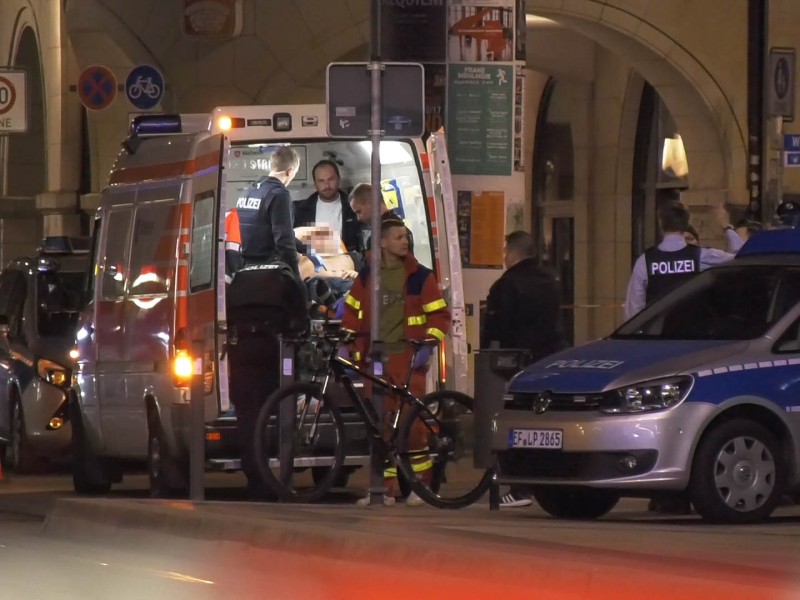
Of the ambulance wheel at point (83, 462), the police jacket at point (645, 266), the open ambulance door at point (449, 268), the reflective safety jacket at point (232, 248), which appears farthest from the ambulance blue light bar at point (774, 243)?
the ambulance wheel at point (83, 462)

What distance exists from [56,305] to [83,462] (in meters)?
2.78

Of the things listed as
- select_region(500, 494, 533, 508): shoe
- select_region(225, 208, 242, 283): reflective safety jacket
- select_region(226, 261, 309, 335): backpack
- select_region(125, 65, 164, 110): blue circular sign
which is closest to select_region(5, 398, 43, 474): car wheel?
select_region(225, 208, 242, 283): reflective safety jacket

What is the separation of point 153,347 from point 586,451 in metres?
3.20

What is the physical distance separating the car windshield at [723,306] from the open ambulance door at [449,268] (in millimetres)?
1373

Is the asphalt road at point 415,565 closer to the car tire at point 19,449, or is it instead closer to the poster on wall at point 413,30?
the car tire at point 19,449

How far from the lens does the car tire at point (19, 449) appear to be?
1489 cm

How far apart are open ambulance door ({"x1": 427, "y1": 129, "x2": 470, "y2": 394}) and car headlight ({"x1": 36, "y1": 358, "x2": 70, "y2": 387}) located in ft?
12.7

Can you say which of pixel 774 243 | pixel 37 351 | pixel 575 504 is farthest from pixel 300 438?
pixel 37 351

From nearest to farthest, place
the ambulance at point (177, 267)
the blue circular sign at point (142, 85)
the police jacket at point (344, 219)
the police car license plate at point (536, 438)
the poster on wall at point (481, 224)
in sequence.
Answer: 1. the police car license plate at point (536, 438)
2. the ambulance at point (177, 267)
3. the police jacket at point (344, 219)
4. the poster on wall at point (481, 224)
5. the blue circular sign at point (142, 85)

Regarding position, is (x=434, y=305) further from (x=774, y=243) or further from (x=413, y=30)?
(x=413, y=30)

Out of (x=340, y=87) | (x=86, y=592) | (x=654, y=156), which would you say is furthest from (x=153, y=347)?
(x=654, y=156)

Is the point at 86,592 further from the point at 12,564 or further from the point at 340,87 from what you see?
the point at 340,87

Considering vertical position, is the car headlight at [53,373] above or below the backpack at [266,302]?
below

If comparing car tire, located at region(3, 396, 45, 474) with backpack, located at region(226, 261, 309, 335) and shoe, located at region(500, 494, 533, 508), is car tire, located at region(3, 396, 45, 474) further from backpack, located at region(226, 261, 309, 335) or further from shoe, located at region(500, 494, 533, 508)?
shoe, located at region(500, 494, 533, 508)
